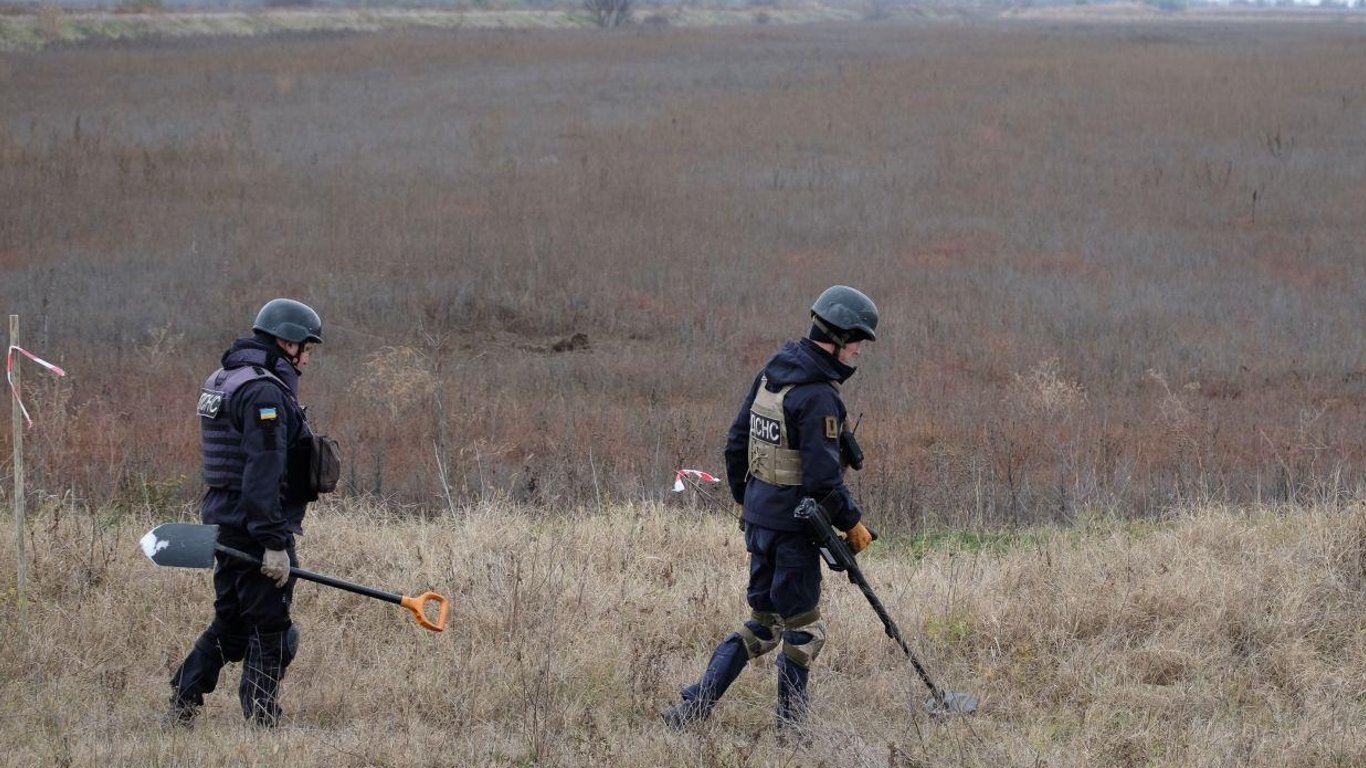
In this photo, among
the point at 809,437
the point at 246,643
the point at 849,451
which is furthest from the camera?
the point at 246,643

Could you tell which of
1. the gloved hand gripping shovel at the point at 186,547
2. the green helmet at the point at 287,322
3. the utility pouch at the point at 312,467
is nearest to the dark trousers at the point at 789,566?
the utility pouch at the point at 312,467

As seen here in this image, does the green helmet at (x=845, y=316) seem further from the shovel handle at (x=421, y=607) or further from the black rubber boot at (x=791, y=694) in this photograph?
the shovel handle at (x=421, y=607)

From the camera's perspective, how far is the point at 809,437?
15.6 feet

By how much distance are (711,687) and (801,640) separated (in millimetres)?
386

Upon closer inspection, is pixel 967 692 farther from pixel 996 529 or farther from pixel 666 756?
pixel 996 529

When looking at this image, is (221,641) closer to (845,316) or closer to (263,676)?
(263,676)

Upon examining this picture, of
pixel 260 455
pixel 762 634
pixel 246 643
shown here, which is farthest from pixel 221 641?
pixel 762 634

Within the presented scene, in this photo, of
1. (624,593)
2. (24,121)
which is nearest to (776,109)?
(24,121)

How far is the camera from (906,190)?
75.6 feet

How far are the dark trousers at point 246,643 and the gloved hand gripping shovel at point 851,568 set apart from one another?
198 centimetres

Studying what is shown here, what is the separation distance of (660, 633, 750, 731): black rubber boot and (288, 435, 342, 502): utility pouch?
156 cm

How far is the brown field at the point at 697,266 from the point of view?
10711 mm

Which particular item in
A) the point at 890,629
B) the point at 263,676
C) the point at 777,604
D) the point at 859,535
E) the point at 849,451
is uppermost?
the point at 849,451

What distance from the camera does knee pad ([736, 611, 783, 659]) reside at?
16.5 feet
